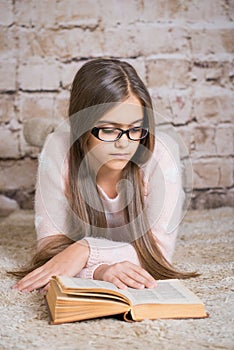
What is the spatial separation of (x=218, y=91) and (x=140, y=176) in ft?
3.79

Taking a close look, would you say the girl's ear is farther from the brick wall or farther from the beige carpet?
the beige carpet

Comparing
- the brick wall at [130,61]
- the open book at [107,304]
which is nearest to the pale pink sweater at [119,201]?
the open book at [107,304]

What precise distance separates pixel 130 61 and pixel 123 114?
3.88ft

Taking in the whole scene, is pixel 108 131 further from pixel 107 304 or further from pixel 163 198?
pixel 107 304

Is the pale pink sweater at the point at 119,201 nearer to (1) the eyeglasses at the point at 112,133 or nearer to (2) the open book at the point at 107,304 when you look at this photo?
(1) the eyeglasses at the point at 112,133

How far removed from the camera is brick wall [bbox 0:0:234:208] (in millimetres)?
2359

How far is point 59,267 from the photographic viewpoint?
1201 mm

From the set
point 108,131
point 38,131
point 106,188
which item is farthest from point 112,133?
point 38,131

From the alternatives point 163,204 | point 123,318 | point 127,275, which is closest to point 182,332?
point 123,318

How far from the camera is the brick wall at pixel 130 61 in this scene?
236 centimetres

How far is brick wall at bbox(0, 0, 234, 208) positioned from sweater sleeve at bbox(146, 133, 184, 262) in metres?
1.00

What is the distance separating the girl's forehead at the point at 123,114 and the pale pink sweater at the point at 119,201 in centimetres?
19

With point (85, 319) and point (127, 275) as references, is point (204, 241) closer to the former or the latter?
point (127, 275)

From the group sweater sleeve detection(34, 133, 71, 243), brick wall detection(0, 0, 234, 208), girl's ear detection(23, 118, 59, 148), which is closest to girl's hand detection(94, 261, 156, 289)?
sweater sleeve detection(34, 133, 71, 243)
